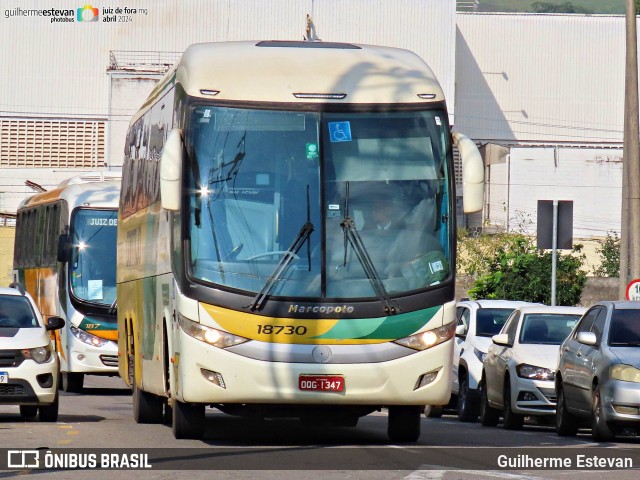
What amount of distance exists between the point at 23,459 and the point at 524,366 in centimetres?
865

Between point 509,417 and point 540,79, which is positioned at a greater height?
point 540,79

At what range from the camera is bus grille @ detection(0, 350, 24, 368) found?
17.5m

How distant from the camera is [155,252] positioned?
15312 mm

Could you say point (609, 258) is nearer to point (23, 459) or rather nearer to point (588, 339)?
point (588, 339)

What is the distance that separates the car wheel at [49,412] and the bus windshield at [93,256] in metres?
8.93

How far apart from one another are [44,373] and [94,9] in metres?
59.4

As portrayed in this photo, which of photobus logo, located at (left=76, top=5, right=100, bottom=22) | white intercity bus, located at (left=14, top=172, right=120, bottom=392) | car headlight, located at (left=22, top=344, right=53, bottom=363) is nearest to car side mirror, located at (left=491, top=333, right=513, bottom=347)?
car headlight, located at (left=22, top=344, right=53, bottom=363)

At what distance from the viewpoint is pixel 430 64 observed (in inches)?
2820

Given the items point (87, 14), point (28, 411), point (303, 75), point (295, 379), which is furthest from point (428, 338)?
point (87, 14)

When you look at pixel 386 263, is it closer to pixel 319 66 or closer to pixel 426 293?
pixel 426 293

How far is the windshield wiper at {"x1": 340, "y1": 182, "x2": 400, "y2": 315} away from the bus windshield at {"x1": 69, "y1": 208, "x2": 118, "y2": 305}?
14106 mm

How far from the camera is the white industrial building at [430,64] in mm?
71938

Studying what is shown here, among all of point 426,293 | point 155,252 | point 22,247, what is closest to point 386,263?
point 426,293

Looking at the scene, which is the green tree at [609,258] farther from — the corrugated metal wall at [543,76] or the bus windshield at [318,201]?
the bus windshield at [318,201]
